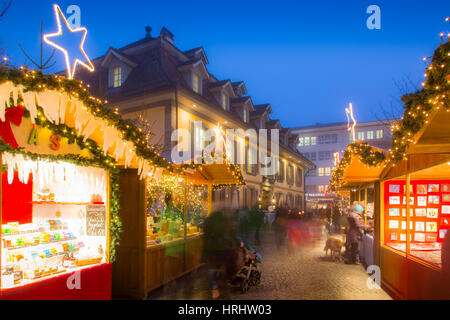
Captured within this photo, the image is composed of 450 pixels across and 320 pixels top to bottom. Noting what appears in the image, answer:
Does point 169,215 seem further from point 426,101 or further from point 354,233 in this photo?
point 426,101

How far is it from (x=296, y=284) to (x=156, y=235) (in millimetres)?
3483

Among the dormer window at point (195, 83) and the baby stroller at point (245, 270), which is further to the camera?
the dormer window at point (195, 83)

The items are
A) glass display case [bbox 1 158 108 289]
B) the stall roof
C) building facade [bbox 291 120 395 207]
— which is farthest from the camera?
building facade [bbox 291 120 395 207]

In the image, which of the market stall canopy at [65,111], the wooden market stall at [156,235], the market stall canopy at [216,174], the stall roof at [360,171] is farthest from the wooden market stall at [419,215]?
the wooden market stall at [156,235]

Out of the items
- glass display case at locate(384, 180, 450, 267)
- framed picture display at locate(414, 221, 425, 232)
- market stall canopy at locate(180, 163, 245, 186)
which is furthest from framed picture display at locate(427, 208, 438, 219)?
market stall canopy at locate(180, 163, 245, 186)

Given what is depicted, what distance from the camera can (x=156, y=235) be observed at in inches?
300

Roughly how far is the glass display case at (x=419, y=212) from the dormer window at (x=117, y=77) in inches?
528

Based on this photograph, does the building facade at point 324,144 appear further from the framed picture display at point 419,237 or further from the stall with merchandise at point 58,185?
the stall with merchandise at point 58,185

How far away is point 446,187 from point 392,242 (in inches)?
73.6

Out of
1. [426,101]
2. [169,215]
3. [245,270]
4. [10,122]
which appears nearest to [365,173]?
[245,270]

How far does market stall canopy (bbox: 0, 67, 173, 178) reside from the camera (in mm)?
3637

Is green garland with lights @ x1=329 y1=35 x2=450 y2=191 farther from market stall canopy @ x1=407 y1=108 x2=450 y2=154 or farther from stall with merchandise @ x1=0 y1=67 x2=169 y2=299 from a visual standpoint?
stall with merchandise @ x1=0 y1=67 x2=169 y2=299

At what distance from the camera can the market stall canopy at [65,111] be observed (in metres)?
3.64

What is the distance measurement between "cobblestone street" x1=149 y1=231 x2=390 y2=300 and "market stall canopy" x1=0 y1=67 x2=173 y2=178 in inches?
123
